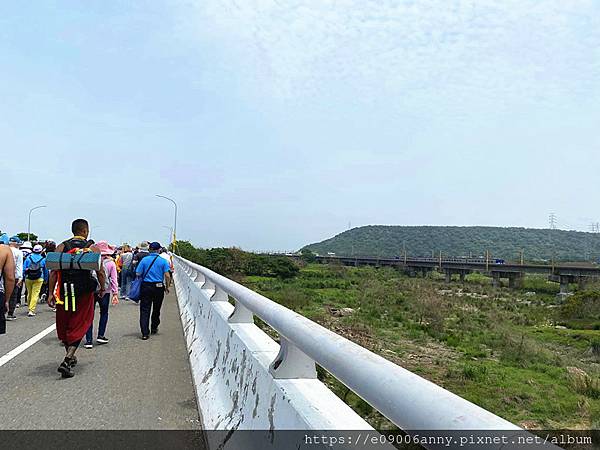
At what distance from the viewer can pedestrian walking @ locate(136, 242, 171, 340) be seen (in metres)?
11.2

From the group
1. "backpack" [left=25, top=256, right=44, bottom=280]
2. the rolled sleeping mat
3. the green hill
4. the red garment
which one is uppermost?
the green hill

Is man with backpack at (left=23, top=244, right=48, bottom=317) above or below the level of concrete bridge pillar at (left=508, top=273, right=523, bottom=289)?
above

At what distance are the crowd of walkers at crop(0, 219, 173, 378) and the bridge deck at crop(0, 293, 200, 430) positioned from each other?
39 centimetres

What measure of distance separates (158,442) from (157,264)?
681cm

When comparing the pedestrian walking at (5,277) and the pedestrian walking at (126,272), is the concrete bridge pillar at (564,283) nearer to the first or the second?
the pedestrian walking at (126,272)

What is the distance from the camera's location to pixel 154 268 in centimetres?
1157

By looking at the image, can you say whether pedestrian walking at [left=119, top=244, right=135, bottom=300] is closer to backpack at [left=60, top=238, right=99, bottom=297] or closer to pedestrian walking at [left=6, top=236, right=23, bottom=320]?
pedestrian walking at [left=6, top=236, right=23, bottom=320]

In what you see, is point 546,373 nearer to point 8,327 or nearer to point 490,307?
point 8,327

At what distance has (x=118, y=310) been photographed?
16.2 meters

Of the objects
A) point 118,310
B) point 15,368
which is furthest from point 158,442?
point 118,310

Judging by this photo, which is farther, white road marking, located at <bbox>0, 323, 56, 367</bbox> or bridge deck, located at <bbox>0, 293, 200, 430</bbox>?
white road marking, located at <bbox>0, 323, 56, 367</bbox>

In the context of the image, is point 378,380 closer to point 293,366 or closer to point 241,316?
point 293,366

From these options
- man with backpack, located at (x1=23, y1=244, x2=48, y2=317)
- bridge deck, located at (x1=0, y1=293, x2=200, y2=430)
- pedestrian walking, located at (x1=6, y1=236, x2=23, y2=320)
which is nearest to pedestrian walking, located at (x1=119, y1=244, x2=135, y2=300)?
man with backpack, located at (x1=23, y1=244, x2=48, y2=317)

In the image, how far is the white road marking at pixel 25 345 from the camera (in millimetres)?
8676
